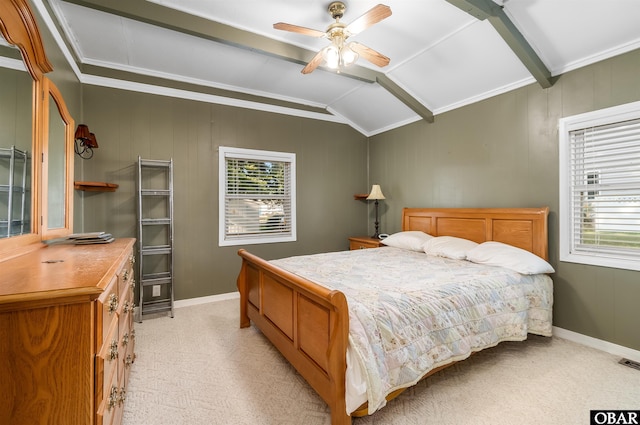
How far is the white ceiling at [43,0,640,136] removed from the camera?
240 cm

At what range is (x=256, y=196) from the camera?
4.32 m

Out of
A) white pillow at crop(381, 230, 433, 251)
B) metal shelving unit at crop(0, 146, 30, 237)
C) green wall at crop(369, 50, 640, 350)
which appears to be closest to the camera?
metal shelving unit at crop(0, 146, 30, 237)

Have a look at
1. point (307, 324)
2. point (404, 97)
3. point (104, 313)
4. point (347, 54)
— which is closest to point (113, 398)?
point (104, 313)

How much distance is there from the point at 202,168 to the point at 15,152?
8.03 ft

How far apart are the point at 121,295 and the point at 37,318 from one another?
762 mm

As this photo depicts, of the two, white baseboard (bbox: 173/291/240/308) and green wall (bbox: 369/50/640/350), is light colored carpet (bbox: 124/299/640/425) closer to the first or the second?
green wall (bbox: 369/50/640/350)

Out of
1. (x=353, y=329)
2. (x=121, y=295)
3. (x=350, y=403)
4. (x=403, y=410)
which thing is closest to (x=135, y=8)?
(x=121, y=295)

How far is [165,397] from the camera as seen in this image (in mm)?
1972

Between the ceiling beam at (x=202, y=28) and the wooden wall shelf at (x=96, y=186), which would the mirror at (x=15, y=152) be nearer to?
the ceiling beam at (x=202, y=28)

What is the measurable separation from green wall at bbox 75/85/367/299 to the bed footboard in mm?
1325

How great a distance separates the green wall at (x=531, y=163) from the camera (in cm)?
252

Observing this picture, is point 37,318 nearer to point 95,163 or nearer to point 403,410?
point 403,410

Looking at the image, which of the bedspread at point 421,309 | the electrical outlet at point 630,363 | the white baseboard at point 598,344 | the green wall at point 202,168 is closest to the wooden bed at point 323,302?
the bedspread at point 421,309

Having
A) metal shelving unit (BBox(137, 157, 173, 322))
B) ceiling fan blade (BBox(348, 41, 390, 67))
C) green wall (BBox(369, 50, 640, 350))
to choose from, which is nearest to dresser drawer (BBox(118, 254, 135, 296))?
metal shelving unit (BBox(137, 157, 173, 322))
